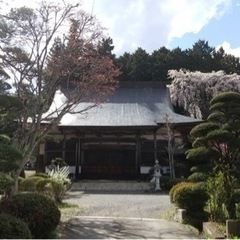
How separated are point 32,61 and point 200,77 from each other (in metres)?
23.8

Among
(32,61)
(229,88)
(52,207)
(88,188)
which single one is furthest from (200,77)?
(52,207)

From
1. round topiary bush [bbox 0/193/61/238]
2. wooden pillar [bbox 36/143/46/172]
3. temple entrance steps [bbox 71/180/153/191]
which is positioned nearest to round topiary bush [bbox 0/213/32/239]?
round topiary bush [bbox 0/193/61/238]

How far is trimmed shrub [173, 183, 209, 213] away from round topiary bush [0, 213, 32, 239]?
240 inches

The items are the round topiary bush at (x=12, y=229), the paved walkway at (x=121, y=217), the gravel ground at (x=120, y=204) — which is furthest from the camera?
the gravel ground at (x=120, y=204)

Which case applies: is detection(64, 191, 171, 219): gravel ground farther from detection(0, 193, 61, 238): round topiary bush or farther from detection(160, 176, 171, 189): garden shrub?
detection(0, 193, 61, 238): round topiary bush

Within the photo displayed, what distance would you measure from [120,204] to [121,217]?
3027mm

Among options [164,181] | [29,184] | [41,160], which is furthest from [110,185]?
[29,184]

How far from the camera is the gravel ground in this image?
510 inches

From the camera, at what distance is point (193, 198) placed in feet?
37.0

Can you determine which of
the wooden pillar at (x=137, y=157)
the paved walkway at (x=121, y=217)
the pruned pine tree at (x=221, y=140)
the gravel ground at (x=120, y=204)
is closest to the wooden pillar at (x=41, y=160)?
the paved walkway at (x=121, y=217)

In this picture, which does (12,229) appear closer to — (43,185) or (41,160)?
(43,185)

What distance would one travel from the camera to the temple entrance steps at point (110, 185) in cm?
2134

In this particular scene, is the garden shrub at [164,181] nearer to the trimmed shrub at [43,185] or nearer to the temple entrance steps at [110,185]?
the temple entrance steps at [110,185]

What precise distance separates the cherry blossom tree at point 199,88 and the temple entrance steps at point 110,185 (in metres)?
11.4
